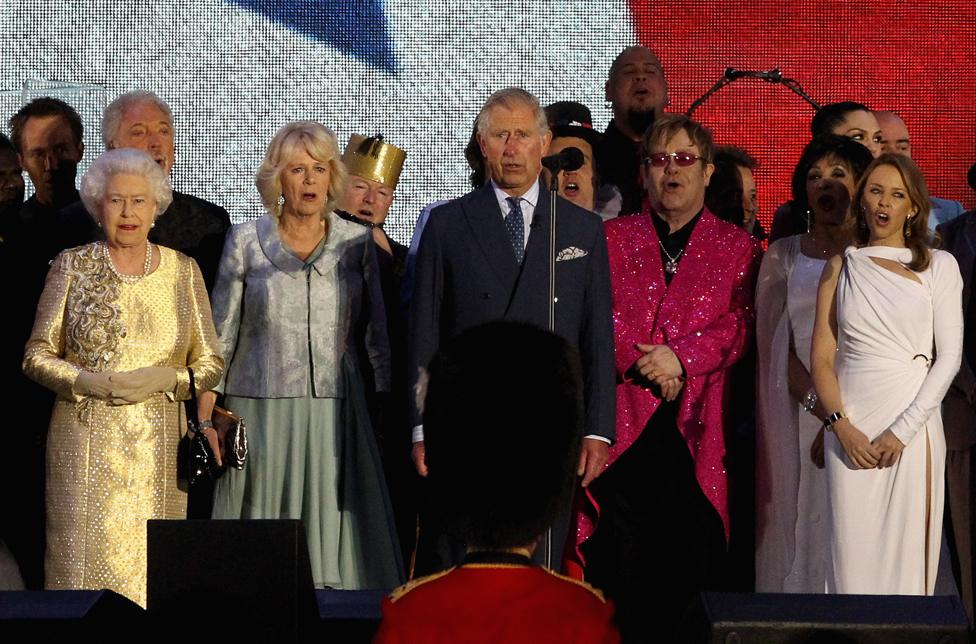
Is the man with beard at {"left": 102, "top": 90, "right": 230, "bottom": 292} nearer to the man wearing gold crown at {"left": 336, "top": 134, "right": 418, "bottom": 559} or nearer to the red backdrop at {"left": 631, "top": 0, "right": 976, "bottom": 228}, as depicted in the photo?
the man wearing gold crown at {"left": 336, "top": 134, "right": 418, "bottom": 559}

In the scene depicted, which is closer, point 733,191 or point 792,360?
point 792,360

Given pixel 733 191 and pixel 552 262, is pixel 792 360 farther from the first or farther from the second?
pixel 733 191

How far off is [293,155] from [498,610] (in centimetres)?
278

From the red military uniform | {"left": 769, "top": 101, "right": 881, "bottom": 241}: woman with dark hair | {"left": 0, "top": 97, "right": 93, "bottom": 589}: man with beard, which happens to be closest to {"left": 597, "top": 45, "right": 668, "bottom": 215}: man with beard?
{"left": 769, "top": 101, "right": 881, "bottom": 241}: woman with dark hair

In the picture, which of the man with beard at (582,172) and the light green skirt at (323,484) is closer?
the light green skirt at (323,484)

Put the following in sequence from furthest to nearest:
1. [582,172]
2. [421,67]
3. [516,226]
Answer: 1. [421,67]
2. [582,172]
3. [516,226]

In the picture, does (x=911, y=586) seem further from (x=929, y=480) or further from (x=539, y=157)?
(x=539, y=157)

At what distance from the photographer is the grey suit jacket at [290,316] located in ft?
14.8

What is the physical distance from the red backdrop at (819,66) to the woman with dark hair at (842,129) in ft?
3.38

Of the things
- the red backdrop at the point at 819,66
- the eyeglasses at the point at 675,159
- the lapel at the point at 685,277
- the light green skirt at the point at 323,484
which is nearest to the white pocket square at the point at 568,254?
the lapel at the point at 685,277

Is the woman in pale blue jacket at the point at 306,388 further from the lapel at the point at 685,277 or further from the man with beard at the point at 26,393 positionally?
the lapel at the point at 685,277

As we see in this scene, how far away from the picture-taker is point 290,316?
453 centimetres

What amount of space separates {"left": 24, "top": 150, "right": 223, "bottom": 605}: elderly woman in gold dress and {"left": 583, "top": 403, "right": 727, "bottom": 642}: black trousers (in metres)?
1.25

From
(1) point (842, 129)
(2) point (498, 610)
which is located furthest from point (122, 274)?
(2) point (498, 610)
